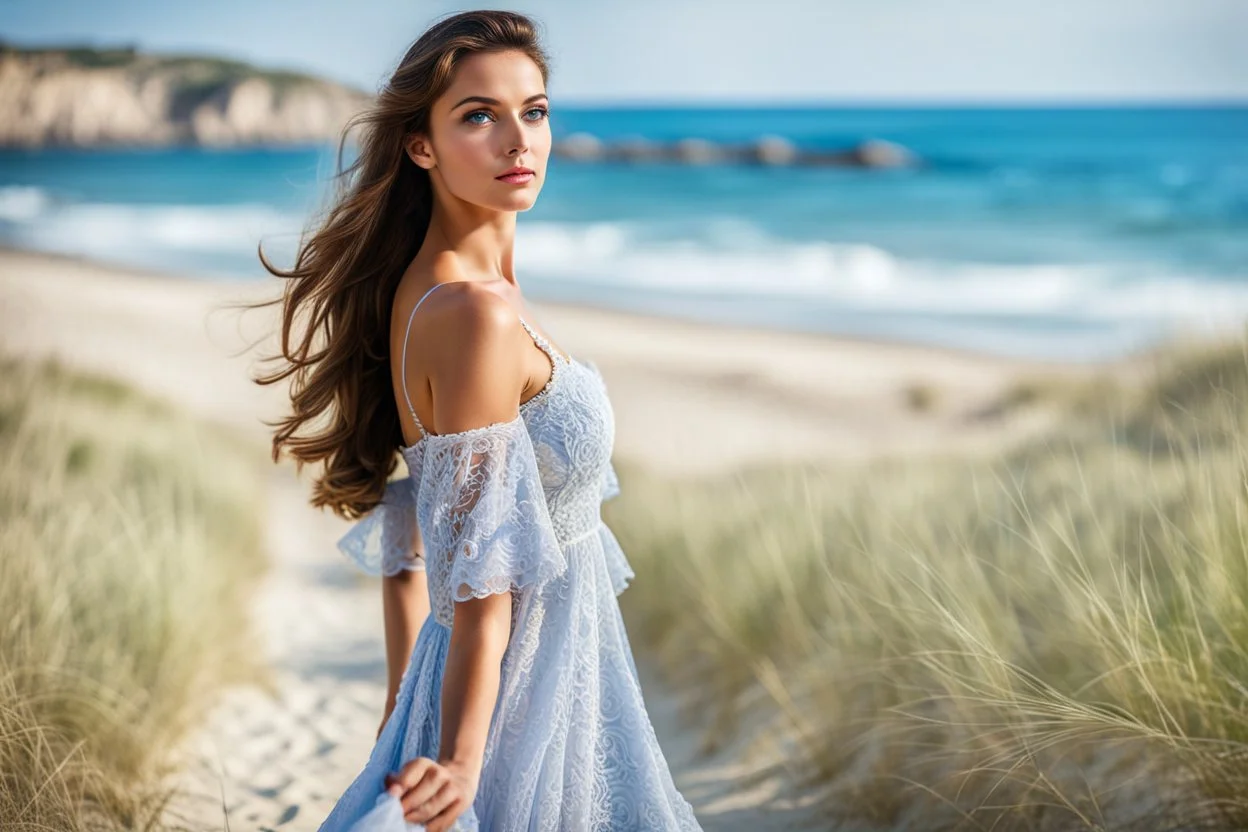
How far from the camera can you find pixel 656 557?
487 cm

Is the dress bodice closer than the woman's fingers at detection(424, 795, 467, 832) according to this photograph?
No

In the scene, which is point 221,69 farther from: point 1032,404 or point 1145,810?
point 1145,810

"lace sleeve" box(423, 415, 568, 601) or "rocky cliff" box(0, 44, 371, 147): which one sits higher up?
"rocky cliff" box(0, 44, 371, 147)

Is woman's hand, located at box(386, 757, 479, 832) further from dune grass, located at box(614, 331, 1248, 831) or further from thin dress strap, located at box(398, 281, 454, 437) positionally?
dune grass, located at box(614, 331, 1248, 831)

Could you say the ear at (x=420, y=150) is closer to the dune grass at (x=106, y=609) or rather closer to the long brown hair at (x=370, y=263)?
the long brown hair at (x=370, y=263)

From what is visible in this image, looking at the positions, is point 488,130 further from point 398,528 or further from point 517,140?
point 398,528

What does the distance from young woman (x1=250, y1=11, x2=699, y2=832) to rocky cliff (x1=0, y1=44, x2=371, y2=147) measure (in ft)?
1.41

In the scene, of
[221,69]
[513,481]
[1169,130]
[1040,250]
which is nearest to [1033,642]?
[513,481]

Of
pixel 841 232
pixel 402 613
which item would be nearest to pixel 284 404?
pixel 402 613

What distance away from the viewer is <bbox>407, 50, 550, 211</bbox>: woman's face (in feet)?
6.31

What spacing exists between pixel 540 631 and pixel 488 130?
0.97m

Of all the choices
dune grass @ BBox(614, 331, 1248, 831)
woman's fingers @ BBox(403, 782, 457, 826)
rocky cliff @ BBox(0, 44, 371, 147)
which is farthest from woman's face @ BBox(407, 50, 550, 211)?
dune grass @ BBox(614, 331, 1248, 831)

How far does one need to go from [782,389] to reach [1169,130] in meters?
54.5

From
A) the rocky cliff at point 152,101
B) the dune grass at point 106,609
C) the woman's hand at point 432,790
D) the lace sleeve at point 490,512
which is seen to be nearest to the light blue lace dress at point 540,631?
the lace sleeve at point 490,512
